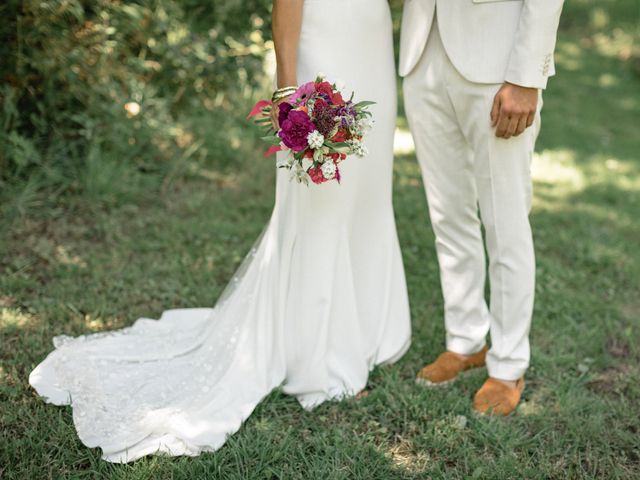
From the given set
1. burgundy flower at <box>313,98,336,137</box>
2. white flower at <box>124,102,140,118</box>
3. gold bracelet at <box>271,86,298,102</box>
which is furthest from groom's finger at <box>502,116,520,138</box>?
white flower at <box>124,102,140,118</box>

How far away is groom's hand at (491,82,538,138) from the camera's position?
2.60 meters

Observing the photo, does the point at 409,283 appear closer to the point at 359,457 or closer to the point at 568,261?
the point at 568,261

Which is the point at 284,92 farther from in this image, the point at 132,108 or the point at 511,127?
the point at 132,108

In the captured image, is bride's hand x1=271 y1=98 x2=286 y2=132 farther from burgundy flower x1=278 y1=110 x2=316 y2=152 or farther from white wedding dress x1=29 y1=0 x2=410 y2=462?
white wedding dress x1=29 y1=0 x2=410 y2=462

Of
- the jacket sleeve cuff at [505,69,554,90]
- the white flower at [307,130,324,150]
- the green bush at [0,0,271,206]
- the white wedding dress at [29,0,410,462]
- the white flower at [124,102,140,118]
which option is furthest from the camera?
the white flower at [124,102,140,118]

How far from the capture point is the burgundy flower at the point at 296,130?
8.05 feet

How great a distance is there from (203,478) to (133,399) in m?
0.57

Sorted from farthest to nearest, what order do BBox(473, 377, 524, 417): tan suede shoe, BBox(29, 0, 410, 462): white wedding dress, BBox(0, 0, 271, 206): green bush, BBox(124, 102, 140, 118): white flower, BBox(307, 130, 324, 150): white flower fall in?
BBox(124, 102, 140, 118): white flower, BBox(0, 0, 271, 206): green bush, BBox(473, 377, 524, 417): tan suede shoe, BBox(29, 0, 410, 462): white wedding dress, BBox(307, 130, 324, 150): white flower

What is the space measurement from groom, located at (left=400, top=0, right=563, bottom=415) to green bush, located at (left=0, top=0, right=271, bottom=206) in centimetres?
230

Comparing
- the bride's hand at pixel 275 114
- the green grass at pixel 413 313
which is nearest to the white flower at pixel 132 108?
the green grass at pixel 413 313

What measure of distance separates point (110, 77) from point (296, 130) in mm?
2843

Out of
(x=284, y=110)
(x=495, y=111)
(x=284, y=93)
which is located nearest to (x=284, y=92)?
(x=284, y=93)

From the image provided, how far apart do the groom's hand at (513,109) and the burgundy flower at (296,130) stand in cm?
71

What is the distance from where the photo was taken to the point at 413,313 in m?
3.76
